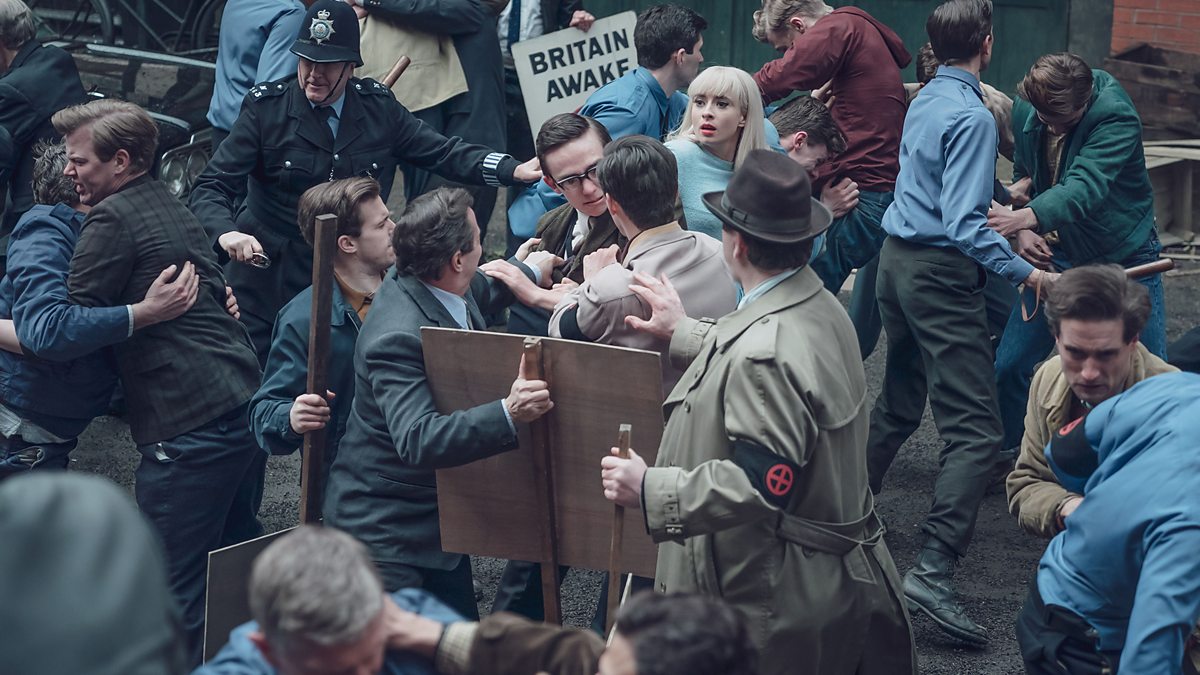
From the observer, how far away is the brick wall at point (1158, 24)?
33.4 ft

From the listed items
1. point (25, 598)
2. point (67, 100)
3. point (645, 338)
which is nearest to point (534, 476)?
point (645, 338)

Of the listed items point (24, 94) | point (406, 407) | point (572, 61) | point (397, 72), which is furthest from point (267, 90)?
point (406, 407)

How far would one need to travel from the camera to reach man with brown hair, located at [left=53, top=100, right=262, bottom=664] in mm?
5047

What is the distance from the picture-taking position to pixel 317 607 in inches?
107

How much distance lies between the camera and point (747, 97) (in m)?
5.64

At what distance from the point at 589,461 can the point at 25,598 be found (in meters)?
2.26

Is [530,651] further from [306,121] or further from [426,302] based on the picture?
[306,121]

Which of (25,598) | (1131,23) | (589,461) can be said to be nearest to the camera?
(25,598)

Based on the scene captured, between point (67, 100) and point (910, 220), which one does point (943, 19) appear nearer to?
point (910, 220)

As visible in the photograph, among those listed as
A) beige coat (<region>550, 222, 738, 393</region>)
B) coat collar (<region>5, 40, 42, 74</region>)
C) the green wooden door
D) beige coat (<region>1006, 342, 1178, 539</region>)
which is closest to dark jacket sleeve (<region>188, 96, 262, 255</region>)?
coat collar (<region>5, 40, 42, 74</region>)

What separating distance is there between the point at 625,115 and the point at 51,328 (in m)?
2.57

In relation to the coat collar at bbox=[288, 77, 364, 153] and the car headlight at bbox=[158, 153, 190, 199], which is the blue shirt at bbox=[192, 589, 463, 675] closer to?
the coat collar at bbox=[288, 77, 364, 153]

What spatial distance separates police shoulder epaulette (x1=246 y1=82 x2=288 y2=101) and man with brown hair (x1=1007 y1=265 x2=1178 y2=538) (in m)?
3.54

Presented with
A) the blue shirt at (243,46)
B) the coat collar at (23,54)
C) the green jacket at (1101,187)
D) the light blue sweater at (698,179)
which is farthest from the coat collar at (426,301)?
the coat collar at (23,54)
